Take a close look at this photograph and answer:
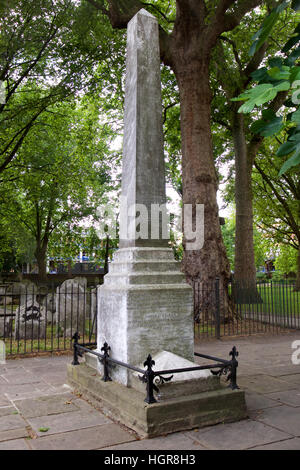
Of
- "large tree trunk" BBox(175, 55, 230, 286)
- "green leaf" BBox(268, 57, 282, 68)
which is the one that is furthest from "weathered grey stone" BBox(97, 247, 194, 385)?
"large tree trunk" BBox(175, 55, 230, 286)

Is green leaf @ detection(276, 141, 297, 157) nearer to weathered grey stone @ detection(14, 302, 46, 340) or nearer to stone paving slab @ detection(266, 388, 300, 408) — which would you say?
stone paving slab @ detection(266, 388, 300, 408)

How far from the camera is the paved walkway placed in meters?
3.75

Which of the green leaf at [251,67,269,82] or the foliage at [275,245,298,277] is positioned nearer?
the green leaf at [251,67,269,82]

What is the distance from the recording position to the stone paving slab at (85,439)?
3.70m

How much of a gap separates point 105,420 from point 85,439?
0.60 metres

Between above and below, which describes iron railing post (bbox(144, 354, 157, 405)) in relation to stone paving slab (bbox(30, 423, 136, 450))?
above

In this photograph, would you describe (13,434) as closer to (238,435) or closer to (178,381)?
(178,381)

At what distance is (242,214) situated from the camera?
17.9 meters

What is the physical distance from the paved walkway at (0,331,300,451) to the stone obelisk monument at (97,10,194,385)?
78 centimetres

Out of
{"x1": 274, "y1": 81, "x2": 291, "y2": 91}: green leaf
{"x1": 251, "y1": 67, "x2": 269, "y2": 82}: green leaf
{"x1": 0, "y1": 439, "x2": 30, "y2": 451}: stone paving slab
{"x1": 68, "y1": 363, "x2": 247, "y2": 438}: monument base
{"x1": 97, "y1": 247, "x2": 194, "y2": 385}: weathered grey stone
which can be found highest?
{"x1": 251, "y1": 67, "x2": 269, "y2": 82}: green leaf

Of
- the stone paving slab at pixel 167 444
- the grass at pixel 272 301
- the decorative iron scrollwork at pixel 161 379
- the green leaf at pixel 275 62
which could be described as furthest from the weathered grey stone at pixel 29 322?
the green leaf at pixel 275 62

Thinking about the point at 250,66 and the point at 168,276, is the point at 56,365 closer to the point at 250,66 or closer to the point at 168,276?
the point at 168,276

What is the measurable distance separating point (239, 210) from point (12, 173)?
13.0m

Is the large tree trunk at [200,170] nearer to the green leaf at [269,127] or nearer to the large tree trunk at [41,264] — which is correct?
the green leaf at [269,127]
